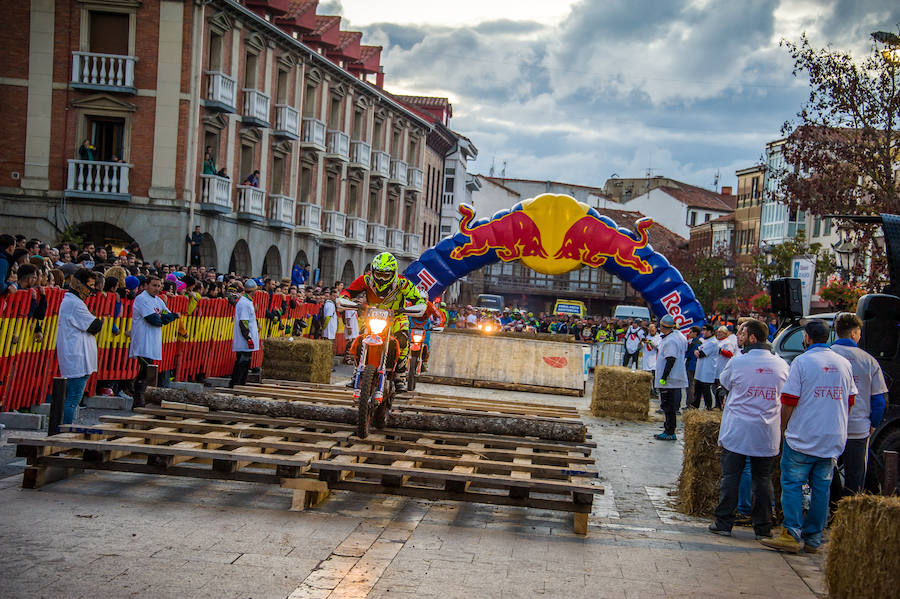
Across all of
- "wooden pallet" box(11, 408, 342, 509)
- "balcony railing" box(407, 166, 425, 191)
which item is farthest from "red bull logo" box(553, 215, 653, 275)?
"balcony railing" box(407, 166, 425, 191)

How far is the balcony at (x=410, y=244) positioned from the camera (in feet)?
185

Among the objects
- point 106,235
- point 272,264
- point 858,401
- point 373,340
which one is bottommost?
point 858,401

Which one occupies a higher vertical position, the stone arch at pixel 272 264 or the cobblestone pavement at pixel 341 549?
the stone arch at pixel 272 264

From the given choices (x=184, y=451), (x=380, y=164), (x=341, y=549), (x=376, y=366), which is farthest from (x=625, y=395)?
(x=380, y=164)

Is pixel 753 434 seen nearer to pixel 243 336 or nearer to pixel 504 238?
pixel 243 336

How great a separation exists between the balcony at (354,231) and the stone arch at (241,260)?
10.4 m

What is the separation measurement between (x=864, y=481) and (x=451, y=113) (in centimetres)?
6373

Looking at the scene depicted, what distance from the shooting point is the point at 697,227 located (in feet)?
287

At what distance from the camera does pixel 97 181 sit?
29.1m

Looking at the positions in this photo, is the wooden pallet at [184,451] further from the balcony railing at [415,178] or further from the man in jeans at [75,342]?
the balcony railing at [415,178]

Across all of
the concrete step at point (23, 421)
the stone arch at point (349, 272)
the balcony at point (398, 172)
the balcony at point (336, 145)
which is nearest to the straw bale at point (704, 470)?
the concrete step at point (23, 421)

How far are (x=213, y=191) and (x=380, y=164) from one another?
19863 mm

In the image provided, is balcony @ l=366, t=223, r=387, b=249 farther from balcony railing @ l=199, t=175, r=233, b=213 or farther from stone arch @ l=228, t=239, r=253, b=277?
balcony railing @ l=199, t=175, r=233, b=213

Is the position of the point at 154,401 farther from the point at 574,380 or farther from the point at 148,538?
Answer: the point at 574,380
